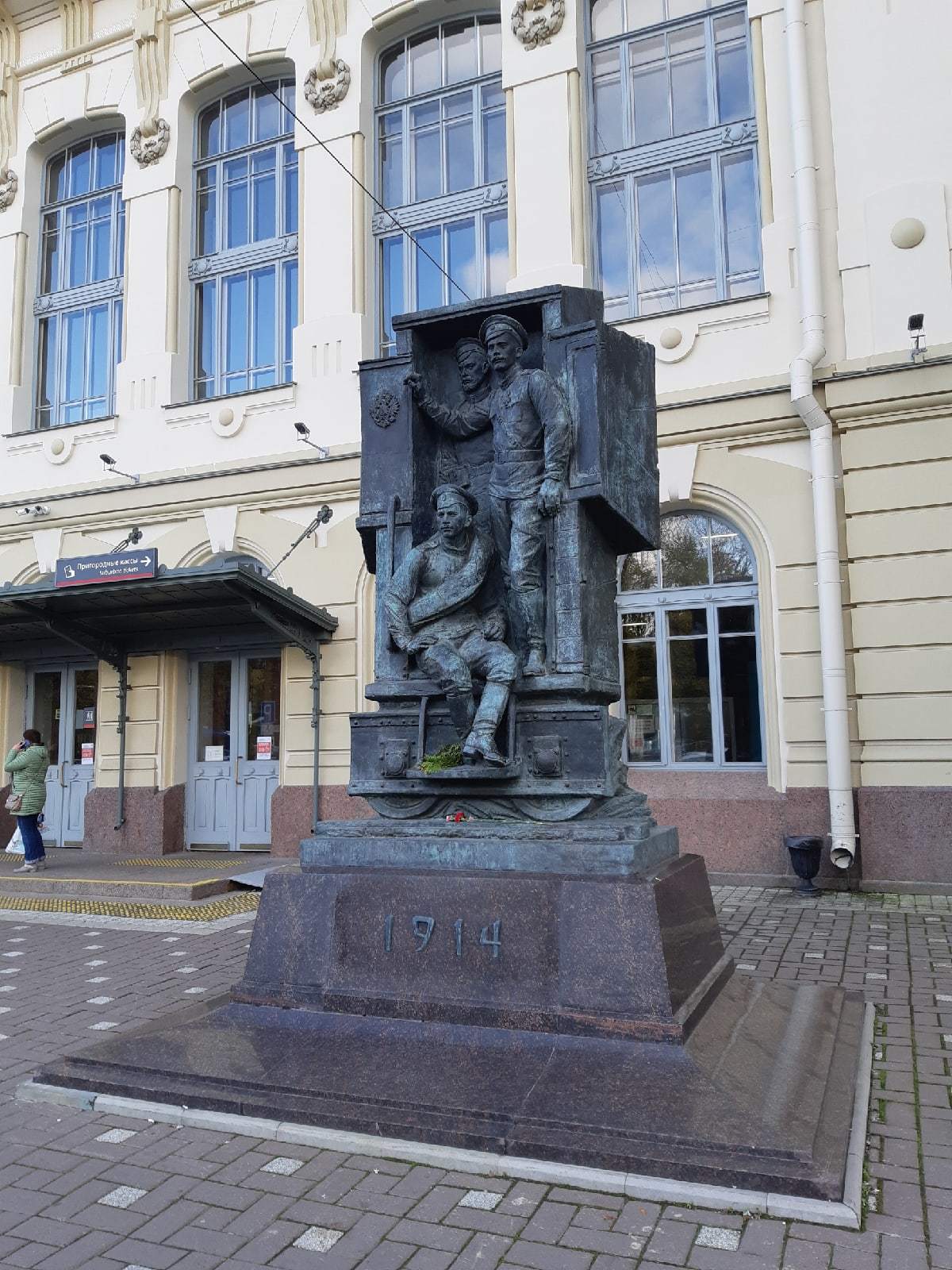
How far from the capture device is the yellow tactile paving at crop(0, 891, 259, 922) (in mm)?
9281

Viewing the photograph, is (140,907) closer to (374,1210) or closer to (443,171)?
(374,1210)

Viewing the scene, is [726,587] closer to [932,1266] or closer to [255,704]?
[255,704]

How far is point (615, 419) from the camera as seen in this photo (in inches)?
204

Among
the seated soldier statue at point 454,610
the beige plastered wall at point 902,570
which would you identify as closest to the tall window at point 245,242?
the beige plastered wall at point 902,570

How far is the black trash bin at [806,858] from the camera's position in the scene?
32.1 ft

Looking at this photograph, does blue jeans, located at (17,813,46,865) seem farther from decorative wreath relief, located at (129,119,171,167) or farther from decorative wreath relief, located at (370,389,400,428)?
decorative wreath relief, located at (129,119,171,167)

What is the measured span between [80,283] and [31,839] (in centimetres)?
923

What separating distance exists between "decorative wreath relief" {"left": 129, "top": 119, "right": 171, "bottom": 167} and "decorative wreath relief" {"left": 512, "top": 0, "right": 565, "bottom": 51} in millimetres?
5601

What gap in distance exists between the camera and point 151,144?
15117mm

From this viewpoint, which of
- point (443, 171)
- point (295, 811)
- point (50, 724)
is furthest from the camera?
point (50, 724)

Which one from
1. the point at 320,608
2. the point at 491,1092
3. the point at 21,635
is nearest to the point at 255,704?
the point at 320,608

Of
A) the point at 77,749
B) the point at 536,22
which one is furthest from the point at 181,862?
the point at 536,22

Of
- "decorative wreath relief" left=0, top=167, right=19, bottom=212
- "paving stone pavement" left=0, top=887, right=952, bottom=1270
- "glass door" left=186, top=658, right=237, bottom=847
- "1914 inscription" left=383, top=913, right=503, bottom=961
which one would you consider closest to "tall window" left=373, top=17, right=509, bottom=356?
"glass door" left=186, top=658, right=237, bottom=847

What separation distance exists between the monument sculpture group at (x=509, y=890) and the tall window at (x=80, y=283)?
38.4ft
